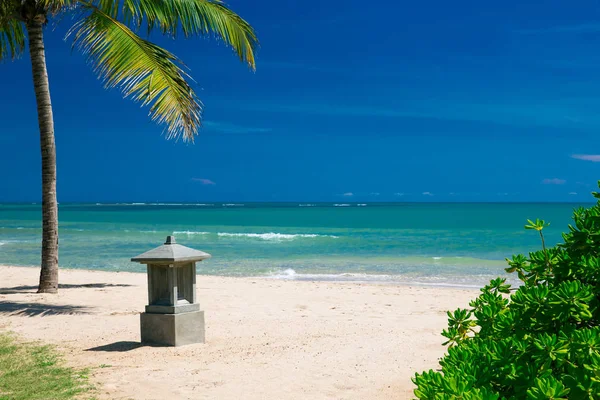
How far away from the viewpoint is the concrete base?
258 inches

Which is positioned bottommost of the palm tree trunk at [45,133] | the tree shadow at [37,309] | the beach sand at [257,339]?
the beach sand at [257,339]

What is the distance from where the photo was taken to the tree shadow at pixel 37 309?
352 inches

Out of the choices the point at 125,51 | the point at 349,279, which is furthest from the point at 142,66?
the point at 349,279

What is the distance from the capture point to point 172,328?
258 inches

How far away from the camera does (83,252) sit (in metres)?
23.9

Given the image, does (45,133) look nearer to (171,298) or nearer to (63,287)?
(63,287)

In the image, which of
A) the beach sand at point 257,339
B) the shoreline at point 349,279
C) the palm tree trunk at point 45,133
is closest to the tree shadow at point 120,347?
the beach sand at point 257,339

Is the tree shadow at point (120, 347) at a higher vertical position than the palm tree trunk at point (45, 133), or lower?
lower

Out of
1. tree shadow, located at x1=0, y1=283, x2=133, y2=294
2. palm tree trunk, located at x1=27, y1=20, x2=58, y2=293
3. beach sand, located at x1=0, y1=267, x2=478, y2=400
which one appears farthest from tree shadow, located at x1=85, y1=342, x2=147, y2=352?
tree shadow, located at x1=0, y1=283, x2=133, y2=294

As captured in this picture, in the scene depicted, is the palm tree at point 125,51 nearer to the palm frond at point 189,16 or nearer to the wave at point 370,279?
the palm frond at point 189,16

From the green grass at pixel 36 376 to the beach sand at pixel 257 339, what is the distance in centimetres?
18

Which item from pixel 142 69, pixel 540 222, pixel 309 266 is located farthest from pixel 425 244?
pixel 540 222

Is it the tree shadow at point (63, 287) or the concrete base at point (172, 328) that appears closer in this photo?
the concrete base at point (172, 328)

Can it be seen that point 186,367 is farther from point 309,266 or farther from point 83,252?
point 83,252
